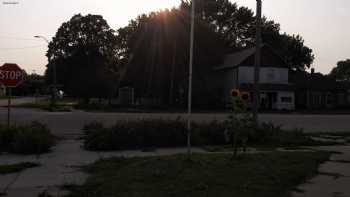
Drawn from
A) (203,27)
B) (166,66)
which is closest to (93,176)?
(166,66)

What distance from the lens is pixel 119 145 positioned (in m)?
16.4

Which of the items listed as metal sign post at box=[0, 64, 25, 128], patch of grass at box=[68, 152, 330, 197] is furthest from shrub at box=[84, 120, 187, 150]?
patch of grass at box=[68, 152, 330, 197]

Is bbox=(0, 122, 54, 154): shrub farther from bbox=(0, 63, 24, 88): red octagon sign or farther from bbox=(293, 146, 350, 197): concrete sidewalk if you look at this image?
bbox=(293, 146, 350, 197): concrete sidewalk

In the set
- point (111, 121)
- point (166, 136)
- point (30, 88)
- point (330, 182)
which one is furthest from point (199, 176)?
point (30, 88)

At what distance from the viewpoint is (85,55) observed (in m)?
84.3

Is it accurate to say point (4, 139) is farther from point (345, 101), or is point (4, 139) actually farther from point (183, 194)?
point (345, 101)

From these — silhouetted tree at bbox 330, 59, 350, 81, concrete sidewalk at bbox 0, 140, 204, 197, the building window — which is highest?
silhouetted tree at bbox 330, 59, 350, 81

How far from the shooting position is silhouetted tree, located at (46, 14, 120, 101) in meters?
77.4

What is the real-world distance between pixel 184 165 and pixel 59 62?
2927 inches

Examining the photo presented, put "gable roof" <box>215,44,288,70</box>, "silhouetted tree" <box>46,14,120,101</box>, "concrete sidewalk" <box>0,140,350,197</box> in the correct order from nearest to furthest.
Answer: "concrete sidewalk" <box>0,140,350,197</box>
"gable roof" <box>215,44,288,70</box>
"silhouetted tree" <box>46,14,120,101</box>

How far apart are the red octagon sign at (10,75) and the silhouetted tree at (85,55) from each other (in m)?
58.2

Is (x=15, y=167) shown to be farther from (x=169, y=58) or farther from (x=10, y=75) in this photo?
(x=169, y=58)

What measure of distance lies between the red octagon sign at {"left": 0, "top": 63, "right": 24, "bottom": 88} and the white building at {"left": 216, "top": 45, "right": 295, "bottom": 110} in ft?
157

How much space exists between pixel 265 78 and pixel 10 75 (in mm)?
53731
